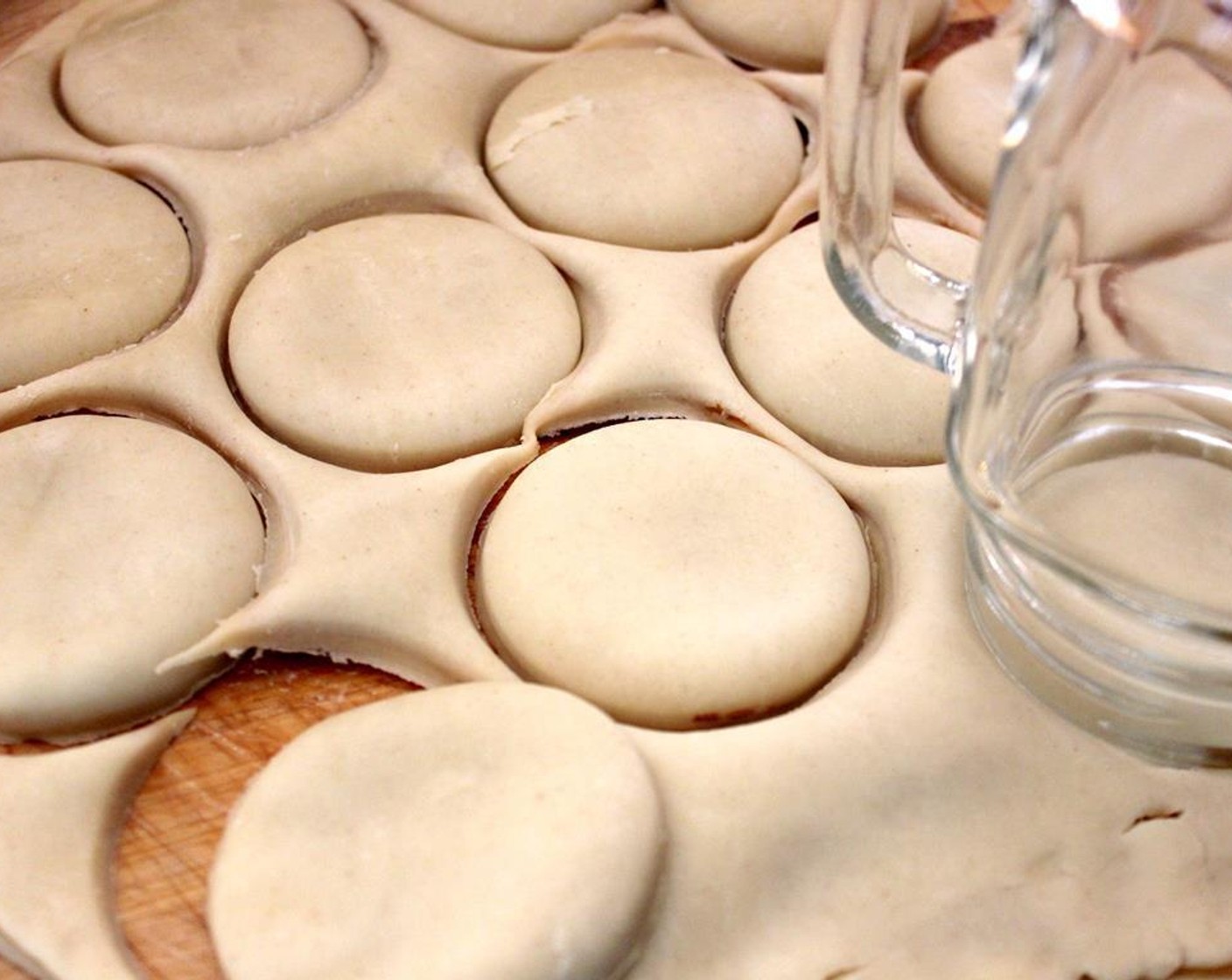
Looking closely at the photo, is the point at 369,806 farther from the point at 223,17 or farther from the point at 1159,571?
the point at 223,17

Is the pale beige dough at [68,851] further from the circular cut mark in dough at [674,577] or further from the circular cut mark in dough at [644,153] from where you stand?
the circular cut mark in dough at [644,153]

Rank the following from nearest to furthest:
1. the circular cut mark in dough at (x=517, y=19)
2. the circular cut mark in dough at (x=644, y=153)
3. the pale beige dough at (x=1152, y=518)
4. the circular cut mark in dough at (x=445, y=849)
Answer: the circular cut mark in dough at (x=445, y=849) < the pale beige dough at (x=1152, y=518) < the circular cut mark in dough at (x=644, y=153) < the circular cut mark in dough at (x=517, y=19)

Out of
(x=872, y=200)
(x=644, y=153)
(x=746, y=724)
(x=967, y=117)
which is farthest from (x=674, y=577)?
(x=967, y=117)

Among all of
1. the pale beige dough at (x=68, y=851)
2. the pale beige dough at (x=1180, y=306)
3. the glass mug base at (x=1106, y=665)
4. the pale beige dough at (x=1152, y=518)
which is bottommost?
the pale beige dough at (x=68, y=851)

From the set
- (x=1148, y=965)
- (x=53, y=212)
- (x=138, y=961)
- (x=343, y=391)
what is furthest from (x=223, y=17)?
(x=1148, y=965)

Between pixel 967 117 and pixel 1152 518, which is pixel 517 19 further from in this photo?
pixel 1152 518

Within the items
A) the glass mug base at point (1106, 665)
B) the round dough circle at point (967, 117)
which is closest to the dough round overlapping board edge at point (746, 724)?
the glass mug base at point (1106, 665)
